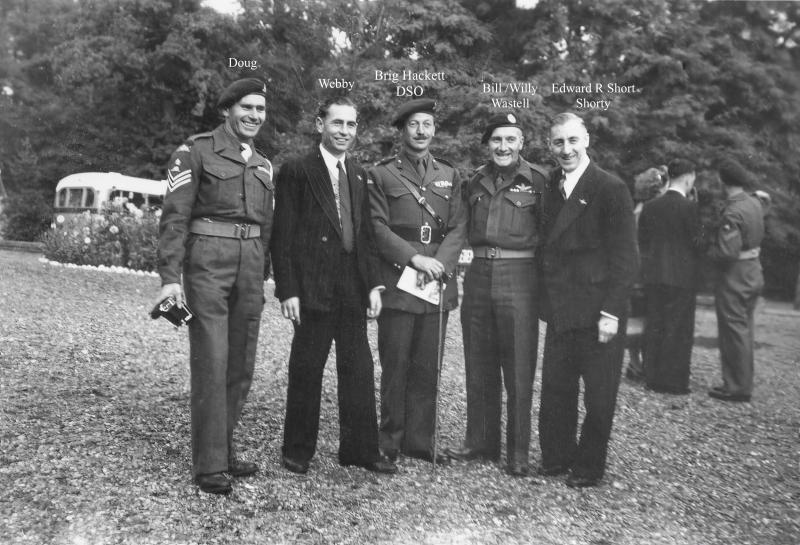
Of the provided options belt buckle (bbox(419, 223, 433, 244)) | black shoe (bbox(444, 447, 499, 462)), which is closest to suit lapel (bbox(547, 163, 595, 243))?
belt buckle (bbox(419, 223, 433, 244))

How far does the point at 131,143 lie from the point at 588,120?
7.74 meters

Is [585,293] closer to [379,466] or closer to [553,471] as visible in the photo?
[553,471]

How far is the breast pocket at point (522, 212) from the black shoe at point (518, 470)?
4.30ft

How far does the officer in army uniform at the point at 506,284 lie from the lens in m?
4.01

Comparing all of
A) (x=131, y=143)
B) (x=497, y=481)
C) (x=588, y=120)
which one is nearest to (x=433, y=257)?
(x=497, y=481)

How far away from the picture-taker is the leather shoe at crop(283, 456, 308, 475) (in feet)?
11.9

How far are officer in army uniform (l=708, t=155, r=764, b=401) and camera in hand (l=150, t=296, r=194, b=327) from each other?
518 cm

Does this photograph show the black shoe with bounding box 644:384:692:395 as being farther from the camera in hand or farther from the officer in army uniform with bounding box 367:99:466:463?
the camera in hand

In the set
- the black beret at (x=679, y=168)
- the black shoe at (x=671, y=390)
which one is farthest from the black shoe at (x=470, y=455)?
the black beret at (x=679, y=168)

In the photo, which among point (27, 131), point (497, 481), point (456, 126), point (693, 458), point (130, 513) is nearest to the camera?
→ point (130, 513)

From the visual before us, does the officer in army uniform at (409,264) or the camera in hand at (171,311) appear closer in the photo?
the camera in hand at (171,311)

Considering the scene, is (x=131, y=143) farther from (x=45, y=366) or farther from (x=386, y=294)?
(x=386, y=294)

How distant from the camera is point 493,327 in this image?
414cm

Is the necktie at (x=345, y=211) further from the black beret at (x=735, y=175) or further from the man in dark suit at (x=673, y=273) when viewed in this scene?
the black beret at (x=735, y=175)
